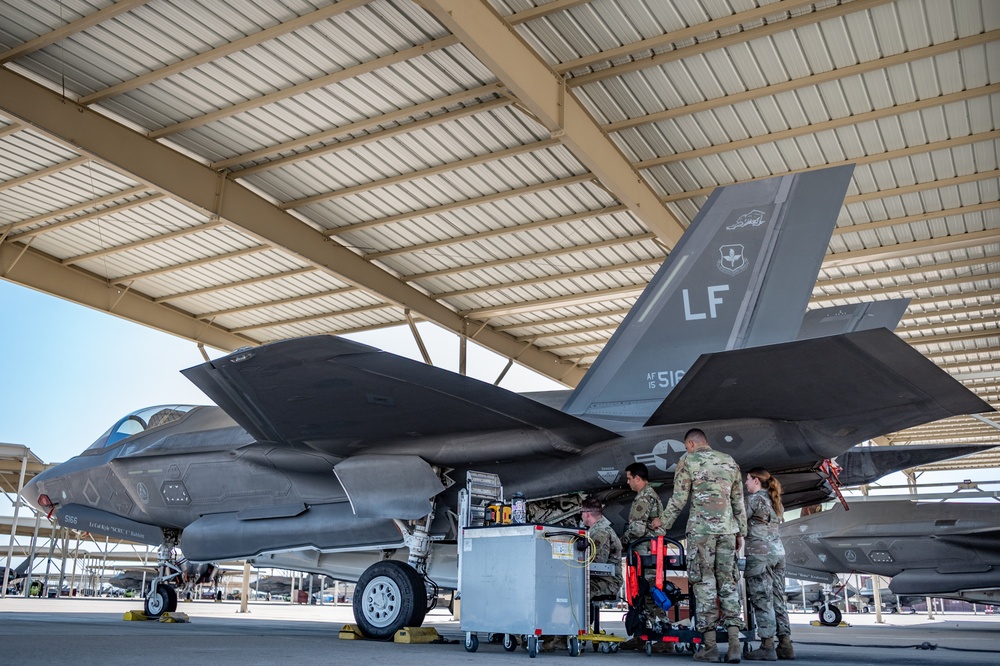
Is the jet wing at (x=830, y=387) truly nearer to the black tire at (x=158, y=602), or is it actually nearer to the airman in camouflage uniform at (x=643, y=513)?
the airman in camouflage uniform at (x=643, y=513)

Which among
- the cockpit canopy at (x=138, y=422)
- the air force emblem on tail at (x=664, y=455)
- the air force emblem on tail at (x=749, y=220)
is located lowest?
the air force emblem on tail at (x=664, y=455)

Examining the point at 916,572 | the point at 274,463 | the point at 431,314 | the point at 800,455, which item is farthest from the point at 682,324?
the point at 431,314

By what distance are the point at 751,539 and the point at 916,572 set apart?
31.1ft

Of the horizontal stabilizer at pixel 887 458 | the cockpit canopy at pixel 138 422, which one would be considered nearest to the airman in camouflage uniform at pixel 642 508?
the horizontal stabilizer at pixel 887 458

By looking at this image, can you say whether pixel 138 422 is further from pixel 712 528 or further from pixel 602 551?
pixel 712 528

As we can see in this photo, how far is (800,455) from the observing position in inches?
258

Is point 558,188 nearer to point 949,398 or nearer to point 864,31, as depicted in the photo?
point 864,31

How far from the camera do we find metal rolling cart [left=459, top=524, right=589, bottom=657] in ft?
17.8

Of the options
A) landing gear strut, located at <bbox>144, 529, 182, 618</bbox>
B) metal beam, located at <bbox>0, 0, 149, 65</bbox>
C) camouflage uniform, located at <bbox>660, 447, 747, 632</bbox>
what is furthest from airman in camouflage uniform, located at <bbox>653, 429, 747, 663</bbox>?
metal beam, located at <bbox>0, 0, 149, 65</bbox>

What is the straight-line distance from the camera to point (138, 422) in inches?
403

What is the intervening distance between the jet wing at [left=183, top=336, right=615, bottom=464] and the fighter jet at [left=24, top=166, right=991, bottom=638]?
2 centimetres

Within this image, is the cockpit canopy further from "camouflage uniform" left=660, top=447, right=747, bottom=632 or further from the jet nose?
"camouflage uniform" left=660, top=447, right=747, bottom=632

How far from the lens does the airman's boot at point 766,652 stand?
229 inches

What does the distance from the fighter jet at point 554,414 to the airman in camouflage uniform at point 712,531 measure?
0.62 m
